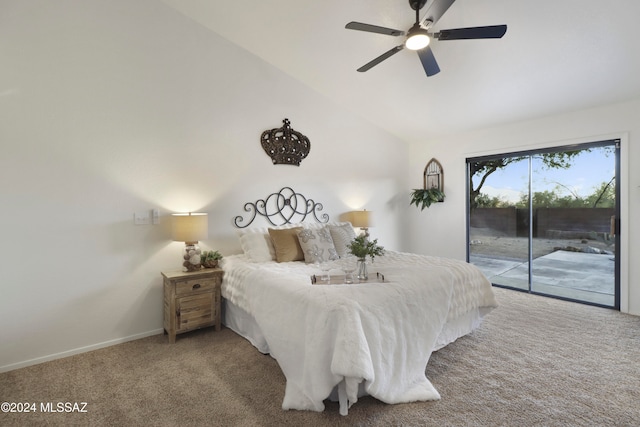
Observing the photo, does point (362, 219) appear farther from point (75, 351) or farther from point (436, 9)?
point (75, 351)

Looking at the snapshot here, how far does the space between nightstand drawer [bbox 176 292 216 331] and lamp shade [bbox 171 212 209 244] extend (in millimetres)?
579

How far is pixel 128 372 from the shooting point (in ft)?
8.17

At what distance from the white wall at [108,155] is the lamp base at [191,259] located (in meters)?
0.23

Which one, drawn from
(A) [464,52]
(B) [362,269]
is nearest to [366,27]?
(A) [464,52]

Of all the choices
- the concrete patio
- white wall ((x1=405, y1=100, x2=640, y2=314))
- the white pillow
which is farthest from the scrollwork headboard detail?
the concrete patio

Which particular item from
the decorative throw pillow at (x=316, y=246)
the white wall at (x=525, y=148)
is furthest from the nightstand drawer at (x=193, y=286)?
the white wall at (x=525, y=148)

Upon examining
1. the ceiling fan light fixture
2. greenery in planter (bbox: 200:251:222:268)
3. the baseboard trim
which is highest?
the ceiling fan light fixture

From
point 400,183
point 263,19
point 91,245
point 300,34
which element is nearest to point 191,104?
point 263,19

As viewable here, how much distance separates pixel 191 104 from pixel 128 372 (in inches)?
105

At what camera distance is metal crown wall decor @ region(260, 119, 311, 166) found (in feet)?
13.3

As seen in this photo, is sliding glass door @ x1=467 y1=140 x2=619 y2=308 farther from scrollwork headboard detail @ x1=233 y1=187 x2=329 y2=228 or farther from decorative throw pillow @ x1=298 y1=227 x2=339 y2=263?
decorative throw pillow @ x1=298 y1=227 x2=339 y2=263

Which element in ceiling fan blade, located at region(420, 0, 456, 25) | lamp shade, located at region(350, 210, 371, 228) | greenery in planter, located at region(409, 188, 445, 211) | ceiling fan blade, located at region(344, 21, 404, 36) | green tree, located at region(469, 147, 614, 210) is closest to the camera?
ceiling fan blade, located at region(420, 0, 456, 25)

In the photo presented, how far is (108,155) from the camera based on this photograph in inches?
118

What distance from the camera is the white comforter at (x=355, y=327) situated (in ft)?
6.09
